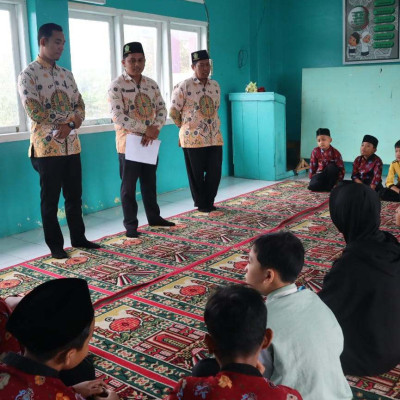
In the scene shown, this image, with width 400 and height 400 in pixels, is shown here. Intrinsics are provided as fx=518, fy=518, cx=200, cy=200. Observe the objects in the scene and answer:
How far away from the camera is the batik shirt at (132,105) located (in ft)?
13.6

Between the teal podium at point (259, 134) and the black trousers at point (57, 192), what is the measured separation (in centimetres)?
336

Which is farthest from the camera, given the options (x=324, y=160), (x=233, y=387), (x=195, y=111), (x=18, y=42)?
(x=324, y=160)

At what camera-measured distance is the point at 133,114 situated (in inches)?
166

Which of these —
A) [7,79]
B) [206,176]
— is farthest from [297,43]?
[7,79]

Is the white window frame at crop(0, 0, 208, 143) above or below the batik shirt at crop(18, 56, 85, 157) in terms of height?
above

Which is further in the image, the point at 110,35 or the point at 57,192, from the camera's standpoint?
the point at 110,35

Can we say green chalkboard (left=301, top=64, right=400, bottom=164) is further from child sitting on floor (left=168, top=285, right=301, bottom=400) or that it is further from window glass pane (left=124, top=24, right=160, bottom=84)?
child sitting on floor (left=168, top=285, right=301, bottom=400)

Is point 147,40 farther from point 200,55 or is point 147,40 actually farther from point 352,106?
point 352,106

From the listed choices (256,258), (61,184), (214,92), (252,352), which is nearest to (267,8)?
(214,92)

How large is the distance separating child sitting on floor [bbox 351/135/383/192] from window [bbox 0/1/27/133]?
133 inches

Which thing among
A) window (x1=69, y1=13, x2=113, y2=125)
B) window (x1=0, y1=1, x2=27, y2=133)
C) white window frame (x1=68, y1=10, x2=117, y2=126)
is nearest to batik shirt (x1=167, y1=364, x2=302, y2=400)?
window (x1=0, y1=1, x2=27, y2=133)

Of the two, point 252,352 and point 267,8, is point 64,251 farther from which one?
point 267,8

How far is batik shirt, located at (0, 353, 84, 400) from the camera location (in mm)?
1156

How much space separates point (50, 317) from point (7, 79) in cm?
380
